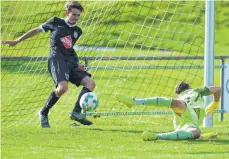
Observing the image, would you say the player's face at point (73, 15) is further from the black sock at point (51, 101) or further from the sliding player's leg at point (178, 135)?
the sliding player's leg at point (178, 135)

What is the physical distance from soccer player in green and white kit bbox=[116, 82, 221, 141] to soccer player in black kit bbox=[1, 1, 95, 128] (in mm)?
1131

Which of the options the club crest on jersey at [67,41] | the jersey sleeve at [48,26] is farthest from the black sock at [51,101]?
the jersey sleeve at [48,26]

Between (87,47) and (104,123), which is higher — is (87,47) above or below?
above

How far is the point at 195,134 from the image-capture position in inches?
424

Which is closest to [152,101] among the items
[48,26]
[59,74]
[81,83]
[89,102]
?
[89,102]

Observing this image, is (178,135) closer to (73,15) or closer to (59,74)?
(59,74)

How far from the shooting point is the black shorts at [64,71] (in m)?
11.8

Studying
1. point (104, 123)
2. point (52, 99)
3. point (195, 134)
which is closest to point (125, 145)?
point (195, 134)

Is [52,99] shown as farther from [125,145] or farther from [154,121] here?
[154,121]

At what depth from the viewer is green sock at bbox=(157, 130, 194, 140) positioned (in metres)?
10.6

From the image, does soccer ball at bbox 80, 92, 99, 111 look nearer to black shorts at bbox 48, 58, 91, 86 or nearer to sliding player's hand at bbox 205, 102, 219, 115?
black shorts at bbox 48, 58, 91, 86

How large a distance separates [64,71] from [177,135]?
6.56 ft

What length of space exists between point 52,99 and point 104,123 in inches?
85.4

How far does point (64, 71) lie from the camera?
11797 mm
